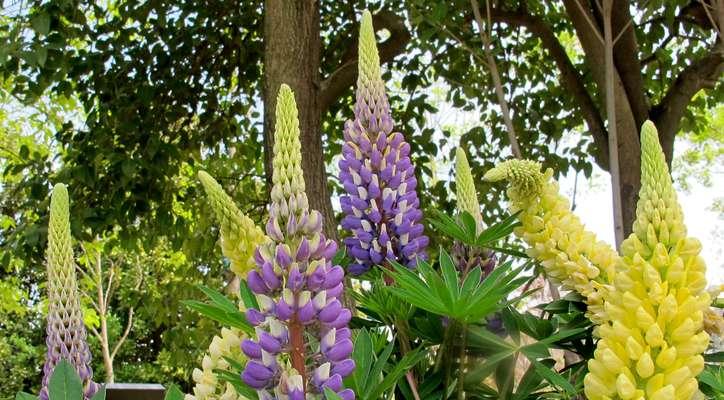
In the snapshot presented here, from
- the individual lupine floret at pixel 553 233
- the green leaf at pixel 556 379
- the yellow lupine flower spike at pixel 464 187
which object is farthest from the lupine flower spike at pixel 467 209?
the green leaf at pixel 556 379

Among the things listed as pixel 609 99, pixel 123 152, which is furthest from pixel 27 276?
pixel 609 99

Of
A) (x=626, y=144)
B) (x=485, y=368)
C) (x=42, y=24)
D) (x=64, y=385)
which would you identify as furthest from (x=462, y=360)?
(x=626, y=144)

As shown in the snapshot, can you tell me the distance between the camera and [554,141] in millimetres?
6492

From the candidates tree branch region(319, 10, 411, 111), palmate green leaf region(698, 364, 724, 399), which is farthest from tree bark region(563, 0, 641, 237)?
palmate green leaf region(698, 364, 724, 399)

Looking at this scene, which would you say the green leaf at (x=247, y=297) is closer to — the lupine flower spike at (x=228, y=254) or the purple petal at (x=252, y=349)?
the lupine flower spike at (x=228, y=254)

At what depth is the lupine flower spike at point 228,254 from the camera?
35.4 inches

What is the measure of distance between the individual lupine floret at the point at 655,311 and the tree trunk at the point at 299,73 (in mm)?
3727

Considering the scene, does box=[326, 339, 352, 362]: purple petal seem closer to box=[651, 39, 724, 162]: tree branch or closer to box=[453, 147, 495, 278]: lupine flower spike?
box=[453, 147, 495, 278]: lupine flower spike

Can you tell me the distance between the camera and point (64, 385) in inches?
30.4

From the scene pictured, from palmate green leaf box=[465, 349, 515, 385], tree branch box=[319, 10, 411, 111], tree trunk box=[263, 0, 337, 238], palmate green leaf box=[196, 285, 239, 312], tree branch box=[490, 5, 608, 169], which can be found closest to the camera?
palmate green leaf box=[196, 285, 239, 312]

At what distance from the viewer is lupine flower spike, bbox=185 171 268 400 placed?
2.95 feet

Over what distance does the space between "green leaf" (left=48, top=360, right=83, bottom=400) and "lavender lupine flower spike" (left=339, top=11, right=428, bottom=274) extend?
24.2 inches

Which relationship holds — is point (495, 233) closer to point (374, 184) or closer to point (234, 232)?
point (374, 184)

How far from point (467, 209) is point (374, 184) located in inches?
6.6
